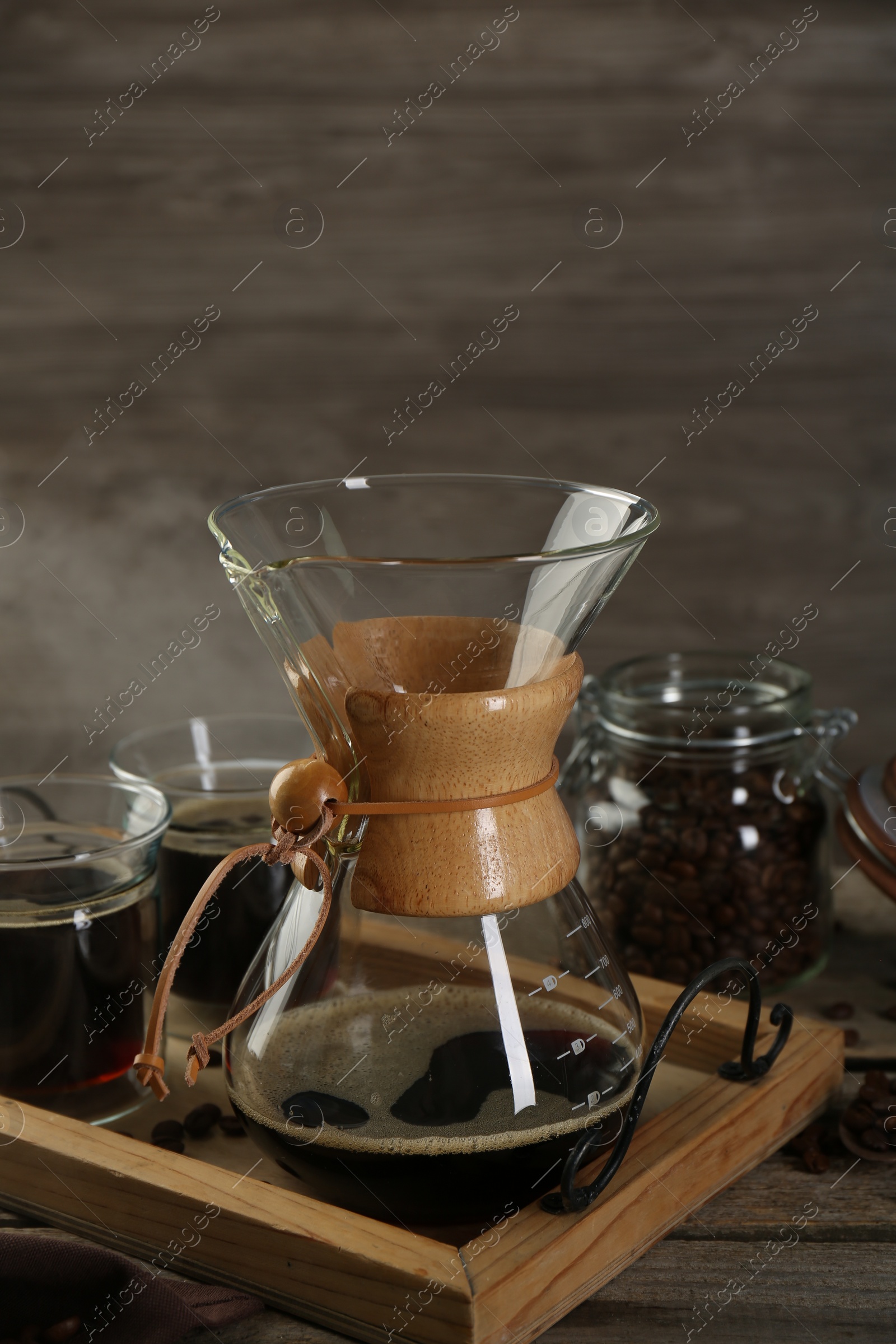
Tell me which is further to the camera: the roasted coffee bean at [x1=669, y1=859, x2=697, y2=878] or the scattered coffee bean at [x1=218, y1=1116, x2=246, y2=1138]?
the roasted coffee bean at [x1=669, y1=859, x2=697, y2=878]

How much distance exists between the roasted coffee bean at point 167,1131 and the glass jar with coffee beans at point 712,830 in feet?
0.99

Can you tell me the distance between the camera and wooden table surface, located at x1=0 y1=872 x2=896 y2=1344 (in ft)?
1.52

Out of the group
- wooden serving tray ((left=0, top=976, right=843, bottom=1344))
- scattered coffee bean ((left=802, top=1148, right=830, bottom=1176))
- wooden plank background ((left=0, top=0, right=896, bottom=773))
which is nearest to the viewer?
wooden serving tray ((left=0, top=976, right=843, bottom=1344))

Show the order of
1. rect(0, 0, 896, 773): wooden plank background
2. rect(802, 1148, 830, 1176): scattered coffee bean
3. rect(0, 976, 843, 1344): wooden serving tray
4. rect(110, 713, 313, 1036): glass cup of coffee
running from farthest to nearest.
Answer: rect(0, 0, 896, 773): wooden plank background, rect(110, 713, 313, 1036): glass cup of coffee, rect(802, 1148, 830, 1176): scattered coffee bean, rect(0, 976, 843, 1344): wooden serving tray

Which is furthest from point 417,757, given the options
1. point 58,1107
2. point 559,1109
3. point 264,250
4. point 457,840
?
point 264,250

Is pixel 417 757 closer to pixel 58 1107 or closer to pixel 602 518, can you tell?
pixel 602 518

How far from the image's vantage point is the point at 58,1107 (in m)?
0.60

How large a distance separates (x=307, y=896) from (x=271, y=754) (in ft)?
1.00

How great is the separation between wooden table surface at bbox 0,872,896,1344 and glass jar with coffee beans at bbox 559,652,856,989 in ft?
0.61

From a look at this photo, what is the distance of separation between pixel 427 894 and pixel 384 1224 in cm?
12

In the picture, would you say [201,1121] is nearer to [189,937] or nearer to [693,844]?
[189,937]

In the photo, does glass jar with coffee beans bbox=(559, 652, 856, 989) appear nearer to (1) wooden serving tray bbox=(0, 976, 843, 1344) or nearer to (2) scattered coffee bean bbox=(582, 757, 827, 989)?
(2) scattered coffee bean bbox=(582, 757, 827, 989)

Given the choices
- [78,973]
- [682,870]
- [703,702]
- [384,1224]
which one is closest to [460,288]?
[703,702]

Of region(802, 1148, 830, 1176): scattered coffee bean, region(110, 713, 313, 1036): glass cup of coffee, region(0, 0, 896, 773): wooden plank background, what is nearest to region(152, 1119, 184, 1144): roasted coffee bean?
region(110, 713, 313, 1036): glass cup of coffee
